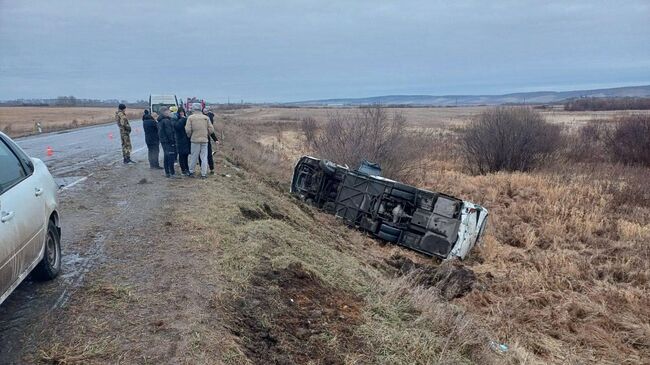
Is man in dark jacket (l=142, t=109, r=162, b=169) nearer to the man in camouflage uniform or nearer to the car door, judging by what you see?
the man in camouflage uniform

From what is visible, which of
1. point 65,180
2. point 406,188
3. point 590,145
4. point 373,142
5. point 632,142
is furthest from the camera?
point 590,145

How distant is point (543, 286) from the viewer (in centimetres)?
937

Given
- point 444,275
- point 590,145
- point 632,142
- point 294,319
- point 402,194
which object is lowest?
point 444,275

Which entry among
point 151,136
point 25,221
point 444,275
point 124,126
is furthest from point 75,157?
point 25,221

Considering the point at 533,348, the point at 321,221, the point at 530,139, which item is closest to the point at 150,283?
the point at 533,348

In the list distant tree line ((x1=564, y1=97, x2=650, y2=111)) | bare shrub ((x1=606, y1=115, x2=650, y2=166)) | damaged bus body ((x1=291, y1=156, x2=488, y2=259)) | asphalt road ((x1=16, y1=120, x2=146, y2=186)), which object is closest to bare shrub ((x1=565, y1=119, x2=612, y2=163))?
bare shrub ((x1=606, y1=115, x2=650, y2=166))

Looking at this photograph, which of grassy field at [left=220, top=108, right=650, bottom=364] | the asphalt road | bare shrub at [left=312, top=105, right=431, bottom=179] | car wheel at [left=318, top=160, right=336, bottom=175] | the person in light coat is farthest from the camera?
bare shrub at [left=312, top=105, right=431, bottom=179]

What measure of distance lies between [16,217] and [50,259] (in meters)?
1.30

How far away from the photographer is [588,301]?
339 inches

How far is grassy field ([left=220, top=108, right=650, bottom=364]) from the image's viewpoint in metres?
5.81

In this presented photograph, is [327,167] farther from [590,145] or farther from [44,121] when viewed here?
[44,121]

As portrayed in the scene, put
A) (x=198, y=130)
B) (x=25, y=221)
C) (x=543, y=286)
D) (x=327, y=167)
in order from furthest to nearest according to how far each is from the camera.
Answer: (x=327, y=167) → (x=198, y=130) → (x=543, y=286) → (x=25, y=221)

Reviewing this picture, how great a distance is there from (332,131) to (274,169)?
105 inches

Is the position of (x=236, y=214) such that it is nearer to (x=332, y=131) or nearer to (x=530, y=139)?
(x=332, y=131)
